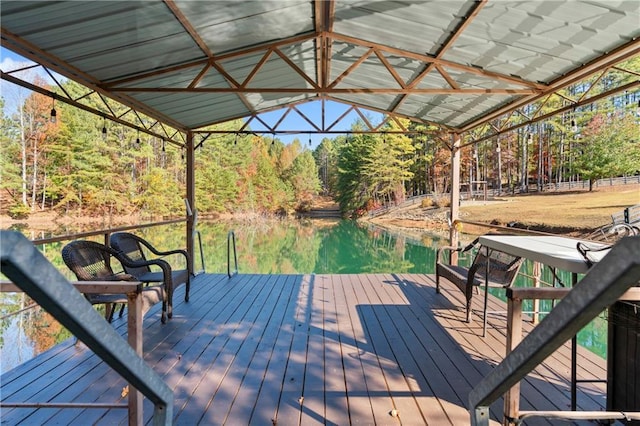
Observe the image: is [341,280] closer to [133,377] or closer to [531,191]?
[133,377]

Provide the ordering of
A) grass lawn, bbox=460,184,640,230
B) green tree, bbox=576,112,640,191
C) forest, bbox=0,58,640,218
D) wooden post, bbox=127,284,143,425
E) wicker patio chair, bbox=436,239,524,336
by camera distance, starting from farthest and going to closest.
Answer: green tree, bbox=576,112,640,191 → forest, bbox=0,58,640,218 → grass lawn, bbox=460,184,640,230 → wicker patio chair, bbox=436,239,524,336 → wooden post, bbox=127,284,143,425

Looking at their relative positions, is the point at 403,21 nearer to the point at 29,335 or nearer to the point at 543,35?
the point at 543,35

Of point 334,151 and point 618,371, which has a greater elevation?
point 334,151

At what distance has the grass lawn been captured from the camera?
685 inches

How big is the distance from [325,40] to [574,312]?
398cm

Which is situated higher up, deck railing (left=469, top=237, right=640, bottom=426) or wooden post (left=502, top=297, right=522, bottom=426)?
deck railing (left=469, top=237, right=640, bottom=426)

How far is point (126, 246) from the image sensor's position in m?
3.98

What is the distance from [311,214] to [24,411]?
106ft

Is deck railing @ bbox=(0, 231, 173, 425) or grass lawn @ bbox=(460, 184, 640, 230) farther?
grass lawn @ bbox=(460, 184, 640, 230)

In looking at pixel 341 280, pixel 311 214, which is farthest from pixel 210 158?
pixel 341 280

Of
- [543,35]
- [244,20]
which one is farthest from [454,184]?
[244,20]

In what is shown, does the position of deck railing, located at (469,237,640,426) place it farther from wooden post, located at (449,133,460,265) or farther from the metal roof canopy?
wooden post, located at (449,133,460,265)

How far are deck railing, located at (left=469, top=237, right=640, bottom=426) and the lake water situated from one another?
4.48 metres

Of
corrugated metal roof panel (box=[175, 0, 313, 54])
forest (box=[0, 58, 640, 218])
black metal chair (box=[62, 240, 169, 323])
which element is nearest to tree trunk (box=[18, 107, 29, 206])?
forest (box=[0, 58, 640, 218])
